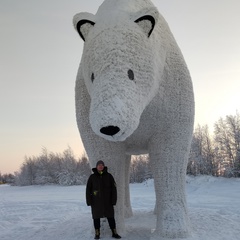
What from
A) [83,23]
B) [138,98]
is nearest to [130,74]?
[138,98]

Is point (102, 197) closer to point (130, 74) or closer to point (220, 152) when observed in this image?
point (130, 74)

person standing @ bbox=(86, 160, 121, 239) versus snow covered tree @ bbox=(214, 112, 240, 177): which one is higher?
snow covered tree @ bbox=(214, 112, 240, 177)

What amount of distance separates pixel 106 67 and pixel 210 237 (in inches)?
89.2

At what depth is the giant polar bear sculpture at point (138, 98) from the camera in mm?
2589

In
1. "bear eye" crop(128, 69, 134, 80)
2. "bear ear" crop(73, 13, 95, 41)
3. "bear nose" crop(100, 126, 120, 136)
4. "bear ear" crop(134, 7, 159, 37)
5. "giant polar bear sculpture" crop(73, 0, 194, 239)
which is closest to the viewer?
"bear nose" crop(100, 126, 120, 136)

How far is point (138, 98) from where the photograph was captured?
9.00 feet

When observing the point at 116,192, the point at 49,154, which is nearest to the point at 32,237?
the point at 116,192

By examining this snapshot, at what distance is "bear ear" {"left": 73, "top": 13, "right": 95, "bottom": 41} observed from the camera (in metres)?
3.09

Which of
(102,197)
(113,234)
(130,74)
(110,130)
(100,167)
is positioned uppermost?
(130,74)

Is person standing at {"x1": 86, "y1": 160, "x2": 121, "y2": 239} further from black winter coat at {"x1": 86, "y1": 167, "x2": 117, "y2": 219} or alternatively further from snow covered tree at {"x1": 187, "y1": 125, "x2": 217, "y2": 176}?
snow covered tree at {"x1": 187, "y1": 125, "x2": 217, "y2": 176}

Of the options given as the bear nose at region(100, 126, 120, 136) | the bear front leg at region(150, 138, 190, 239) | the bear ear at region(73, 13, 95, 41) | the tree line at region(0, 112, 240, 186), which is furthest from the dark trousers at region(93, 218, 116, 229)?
the tree line at region(0, 112, 240, 186)

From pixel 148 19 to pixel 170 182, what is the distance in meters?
1.87

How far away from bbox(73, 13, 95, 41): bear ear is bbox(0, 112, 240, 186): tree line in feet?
73.5

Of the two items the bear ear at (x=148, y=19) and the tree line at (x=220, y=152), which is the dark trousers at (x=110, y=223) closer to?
the bear ear at (x=148, y=19)
